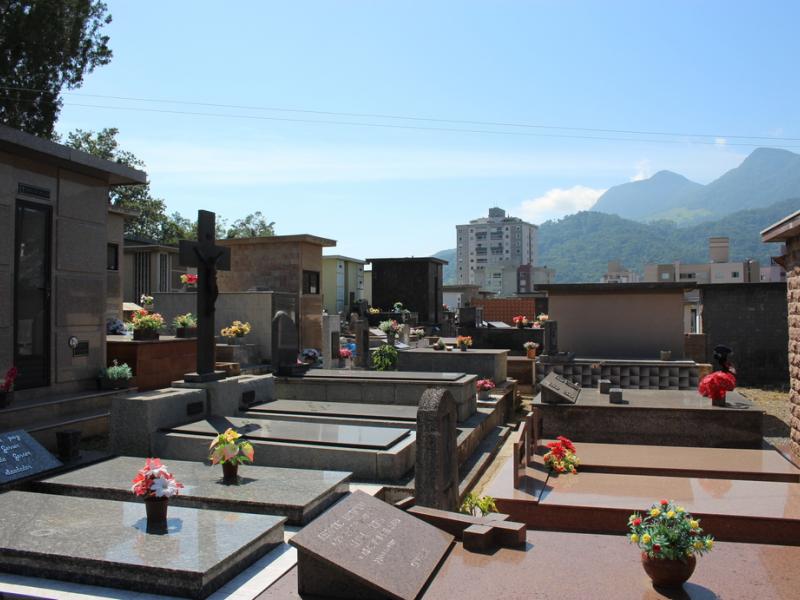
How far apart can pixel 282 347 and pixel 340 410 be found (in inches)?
104

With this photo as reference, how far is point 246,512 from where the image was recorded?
5621 mm

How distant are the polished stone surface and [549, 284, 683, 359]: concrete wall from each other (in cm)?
644

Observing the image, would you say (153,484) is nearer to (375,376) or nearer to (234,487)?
(234,487)

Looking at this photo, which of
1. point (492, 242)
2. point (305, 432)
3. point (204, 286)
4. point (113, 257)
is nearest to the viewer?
point (305, 432)

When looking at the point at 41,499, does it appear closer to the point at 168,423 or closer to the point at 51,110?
the point at 168,423

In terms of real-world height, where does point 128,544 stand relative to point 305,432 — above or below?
below

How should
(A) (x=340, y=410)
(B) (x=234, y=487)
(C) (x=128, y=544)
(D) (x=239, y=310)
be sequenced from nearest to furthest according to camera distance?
1. (C) (x=128, y=544)
2. (B) (x=234, y=487)
3. (A) (x=340, y=410)
4. (D) (x=239, y=310)

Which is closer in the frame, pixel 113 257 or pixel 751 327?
pixel 113 257

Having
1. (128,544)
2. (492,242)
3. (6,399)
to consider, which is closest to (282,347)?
(6,399)

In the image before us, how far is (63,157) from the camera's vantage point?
8.66 metres

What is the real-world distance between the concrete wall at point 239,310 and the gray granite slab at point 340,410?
641cm

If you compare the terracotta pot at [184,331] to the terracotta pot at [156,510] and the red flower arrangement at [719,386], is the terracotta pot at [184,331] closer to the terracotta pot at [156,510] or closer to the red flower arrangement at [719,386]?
the terracotta pot at [156,510]

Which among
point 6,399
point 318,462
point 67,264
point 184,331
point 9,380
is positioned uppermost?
point 67,264

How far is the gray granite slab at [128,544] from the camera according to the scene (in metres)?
4.17
